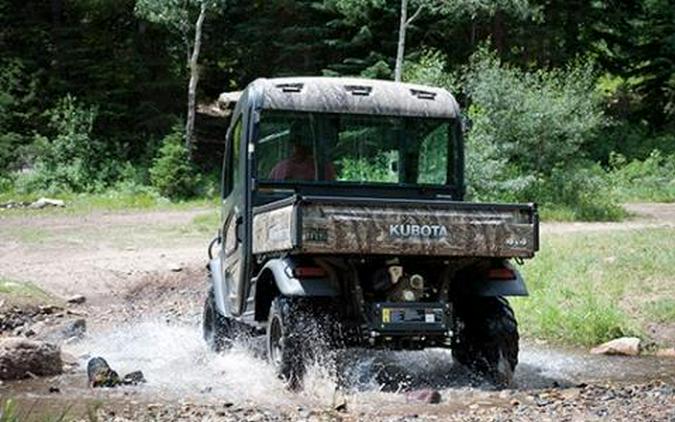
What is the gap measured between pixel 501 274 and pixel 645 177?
23.6 meters

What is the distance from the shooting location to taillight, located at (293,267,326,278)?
859 centimetres

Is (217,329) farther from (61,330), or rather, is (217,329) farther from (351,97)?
(351,97)

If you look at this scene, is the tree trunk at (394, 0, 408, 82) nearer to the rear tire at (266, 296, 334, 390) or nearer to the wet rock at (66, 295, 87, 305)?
the wet rock at (66, 295, 87, 305)

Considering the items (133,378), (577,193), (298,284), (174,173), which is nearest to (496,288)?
(298,284)

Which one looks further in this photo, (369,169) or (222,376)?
(369,169)

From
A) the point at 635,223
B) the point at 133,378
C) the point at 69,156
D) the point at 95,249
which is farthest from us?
the point at 69,156

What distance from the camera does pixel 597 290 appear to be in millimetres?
13555

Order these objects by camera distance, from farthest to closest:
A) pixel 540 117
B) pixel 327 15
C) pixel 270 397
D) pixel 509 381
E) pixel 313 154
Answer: pixel 327 15
pixel 540 117
pixel 313 154
pixel 509 381
pixel 270 397

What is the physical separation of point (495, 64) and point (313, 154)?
1686cm

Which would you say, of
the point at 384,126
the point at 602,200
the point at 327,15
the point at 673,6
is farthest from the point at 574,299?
the point at 673,6

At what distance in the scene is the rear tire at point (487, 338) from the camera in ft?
29.7

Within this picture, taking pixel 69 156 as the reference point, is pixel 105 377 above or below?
above

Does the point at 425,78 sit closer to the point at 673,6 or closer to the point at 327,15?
the point at 327,15

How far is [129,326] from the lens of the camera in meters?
13.5
